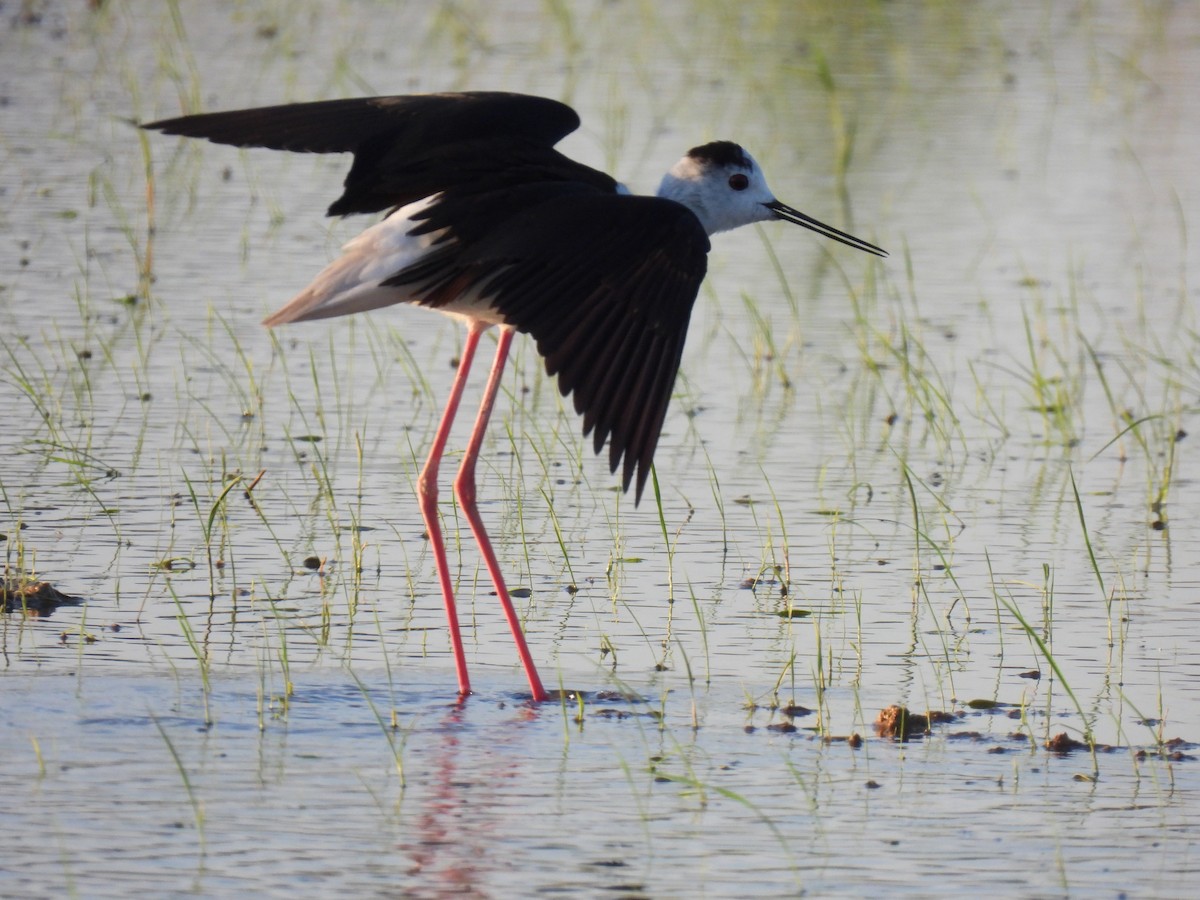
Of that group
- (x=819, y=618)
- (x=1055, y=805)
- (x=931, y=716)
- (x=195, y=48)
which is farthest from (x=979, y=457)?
(x=195, y=48)

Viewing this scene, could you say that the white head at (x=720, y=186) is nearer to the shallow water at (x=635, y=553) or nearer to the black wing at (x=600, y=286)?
the shallow water at (x=635, y=553)

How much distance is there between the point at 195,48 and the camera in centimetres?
1378

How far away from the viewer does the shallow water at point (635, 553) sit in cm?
401

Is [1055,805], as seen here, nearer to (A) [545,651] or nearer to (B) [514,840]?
(B) [514,840]

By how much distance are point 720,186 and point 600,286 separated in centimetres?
131

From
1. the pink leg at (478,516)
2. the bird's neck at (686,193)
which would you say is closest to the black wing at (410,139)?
the pink leg at (478,516)

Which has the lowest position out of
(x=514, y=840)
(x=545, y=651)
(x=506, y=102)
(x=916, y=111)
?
(x=514, y=840)

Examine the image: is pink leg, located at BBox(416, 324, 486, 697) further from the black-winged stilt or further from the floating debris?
the floating debris

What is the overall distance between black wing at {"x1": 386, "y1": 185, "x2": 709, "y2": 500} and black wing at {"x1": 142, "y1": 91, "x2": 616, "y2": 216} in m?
0.29

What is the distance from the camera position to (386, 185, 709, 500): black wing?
4484 millimetres

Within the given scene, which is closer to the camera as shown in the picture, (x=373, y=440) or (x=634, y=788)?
(x=634, y=788)

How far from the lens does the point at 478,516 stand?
550 cm

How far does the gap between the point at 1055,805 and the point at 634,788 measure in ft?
2.67

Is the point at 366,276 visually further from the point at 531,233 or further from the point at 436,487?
the point at 436,487
